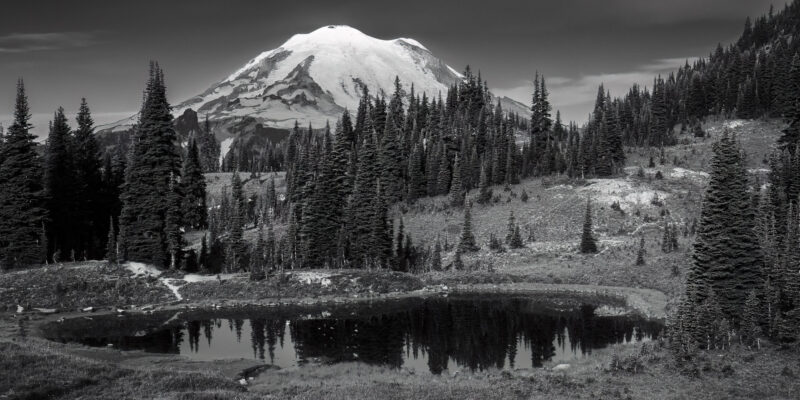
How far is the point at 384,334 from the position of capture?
44031mm

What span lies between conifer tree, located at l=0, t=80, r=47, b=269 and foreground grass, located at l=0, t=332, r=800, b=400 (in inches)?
1370

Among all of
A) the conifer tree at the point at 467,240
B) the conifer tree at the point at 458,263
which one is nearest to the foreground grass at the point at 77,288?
the conifer tree at the point at 458,263

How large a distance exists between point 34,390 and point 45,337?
21142 mm

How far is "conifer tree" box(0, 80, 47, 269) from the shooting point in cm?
5653

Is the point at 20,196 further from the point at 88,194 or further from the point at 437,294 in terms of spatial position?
the point at 437,294

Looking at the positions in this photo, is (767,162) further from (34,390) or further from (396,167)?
(34,390)

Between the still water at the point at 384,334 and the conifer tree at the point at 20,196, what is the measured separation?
59.9 ft

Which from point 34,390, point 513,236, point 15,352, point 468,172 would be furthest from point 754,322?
point 468,172

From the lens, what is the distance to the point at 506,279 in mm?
70875

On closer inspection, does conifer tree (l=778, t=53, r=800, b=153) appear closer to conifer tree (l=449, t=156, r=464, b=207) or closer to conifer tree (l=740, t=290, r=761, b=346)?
conifer tree (l=449, t=156, r=464, b=207)

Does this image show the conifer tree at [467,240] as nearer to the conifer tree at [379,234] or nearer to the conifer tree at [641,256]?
the conifer tree at [379,234]

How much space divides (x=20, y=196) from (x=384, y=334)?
43.5 metres

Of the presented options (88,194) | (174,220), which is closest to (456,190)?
(174,220)

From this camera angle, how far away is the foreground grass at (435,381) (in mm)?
22875
